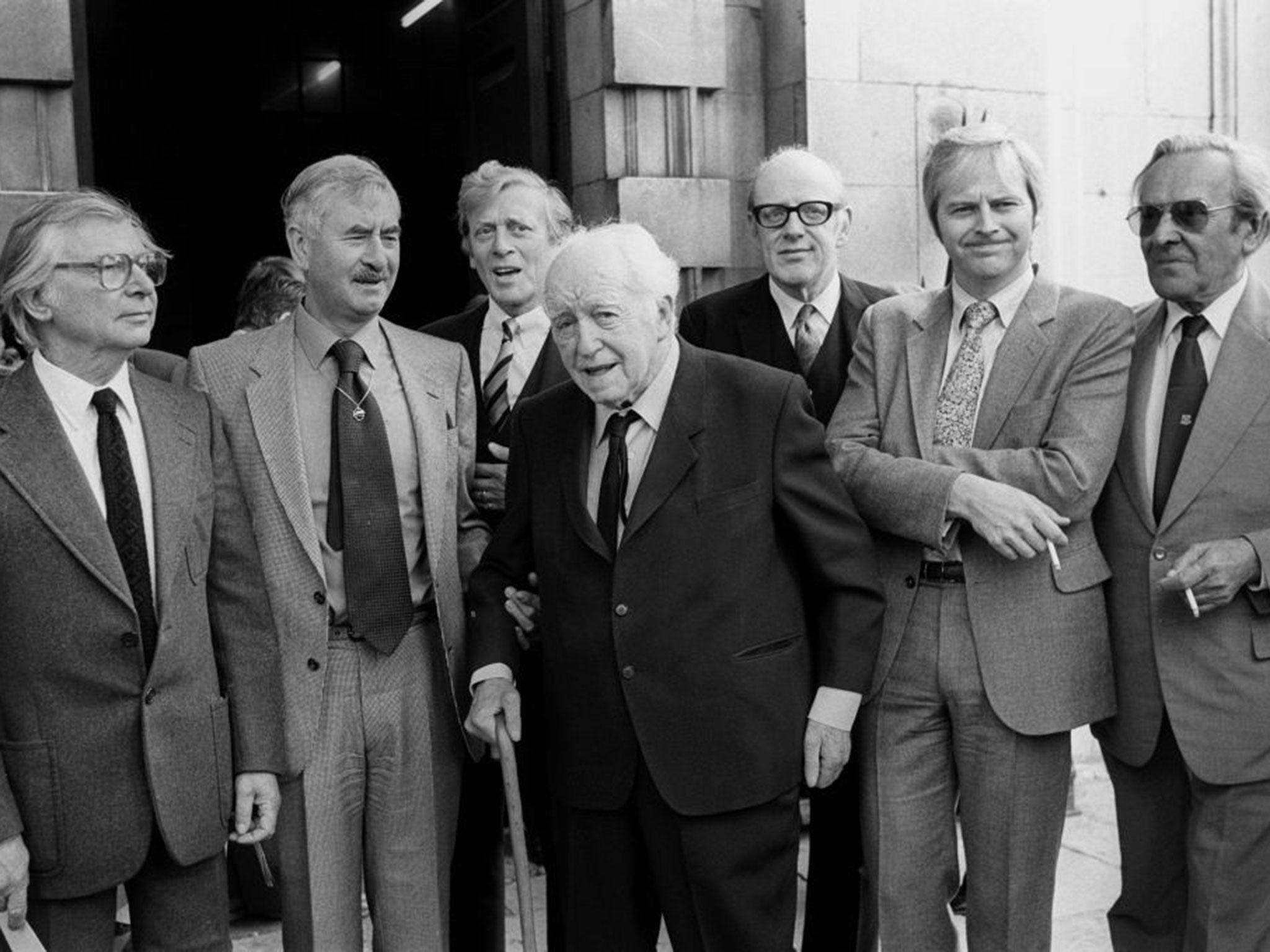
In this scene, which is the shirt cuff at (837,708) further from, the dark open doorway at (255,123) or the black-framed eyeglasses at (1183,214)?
the dark open doorway at (255,123)

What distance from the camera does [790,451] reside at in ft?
10.2

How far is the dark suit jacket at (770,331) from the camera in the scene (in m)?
3.95

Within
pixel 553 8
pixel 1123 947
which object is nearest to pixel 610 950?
pixel 1123 947

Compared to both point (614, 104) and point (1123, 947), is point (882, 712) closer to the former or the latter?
point (1123, 947)

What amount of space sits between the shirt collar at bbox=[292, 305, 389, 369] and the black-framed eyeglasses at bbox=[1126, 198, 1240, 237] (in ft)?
6.07

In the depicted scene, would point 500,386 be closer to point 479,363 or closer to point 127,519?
point 479,363

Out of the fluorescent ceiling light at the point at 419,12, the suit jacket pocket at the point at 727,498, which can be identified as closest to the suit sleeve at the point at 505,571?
the suit jacket pocket at the point at 727,498

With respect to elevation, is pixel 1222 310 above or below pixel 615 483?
above

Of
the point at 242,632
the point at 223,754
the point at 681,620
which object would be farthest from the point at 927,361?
the point at 223,754

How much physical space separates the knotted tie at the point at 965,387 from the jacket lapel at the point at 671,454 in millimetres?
618

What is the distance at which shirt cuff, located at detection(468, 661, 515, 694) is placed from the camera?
330 centimetres

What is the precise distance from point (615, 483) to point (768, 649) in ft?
1.61

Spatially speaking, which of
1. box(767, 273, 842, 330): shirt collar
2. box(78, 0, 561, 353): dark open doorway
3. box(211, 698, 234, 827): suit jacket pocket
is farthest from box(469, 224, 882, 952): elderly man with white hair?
box(78, 0, 561, 353): dark open doorway

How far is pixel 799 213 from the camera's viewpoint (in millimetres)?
3977
